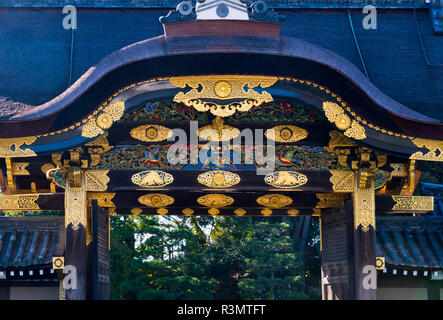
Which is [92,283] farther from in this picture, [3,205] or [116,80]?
[116,80]

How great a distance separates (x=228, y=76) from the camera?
729 cm

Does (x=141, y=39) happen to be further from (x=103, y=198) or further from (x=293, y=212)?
(x=293, y=212)

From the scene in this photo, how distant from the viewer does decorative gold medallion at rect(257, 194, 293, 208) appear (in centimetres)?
913

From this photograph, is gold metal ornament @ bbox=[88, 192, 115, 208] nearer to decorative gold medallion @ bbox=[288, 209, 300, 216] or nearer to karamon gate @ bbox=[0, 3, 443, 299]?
karamon gate @ bbox=[0, 3, 443, 299]

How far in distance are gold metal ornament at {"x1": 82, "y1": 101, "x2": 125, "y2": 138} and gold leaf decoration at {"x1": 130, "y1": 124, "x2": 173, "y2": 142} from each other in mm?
587

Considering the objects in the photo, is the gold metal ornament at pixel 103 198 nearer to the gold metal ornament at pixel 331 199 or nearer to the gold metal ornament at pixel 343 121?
the gold metal ornament at pixel 331 199

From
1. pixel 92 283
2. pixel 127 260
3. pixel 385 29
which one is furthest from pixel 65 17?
pixel 127 260

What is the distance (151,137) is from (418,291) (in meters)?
4.12

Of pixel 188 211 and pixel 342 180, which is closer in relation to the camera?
pixel 342 180

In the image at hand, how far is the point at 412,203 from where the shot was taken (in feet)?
27.8

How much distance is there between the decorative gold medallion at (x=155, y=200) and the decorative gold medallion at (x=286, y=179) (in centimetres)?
167

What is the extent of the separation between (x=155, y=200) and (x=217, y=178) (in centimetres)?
137

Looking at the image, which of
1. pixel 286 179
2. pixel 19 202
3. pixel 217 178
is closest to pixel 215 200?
pixel 217 178

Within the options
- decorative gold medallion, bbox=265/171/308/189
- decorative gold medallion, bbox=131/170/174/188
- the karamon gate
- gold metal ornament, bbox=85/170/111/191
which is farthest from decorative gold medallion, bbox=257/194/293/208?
→ gold metal ornament, bbox=85/170/111/191
